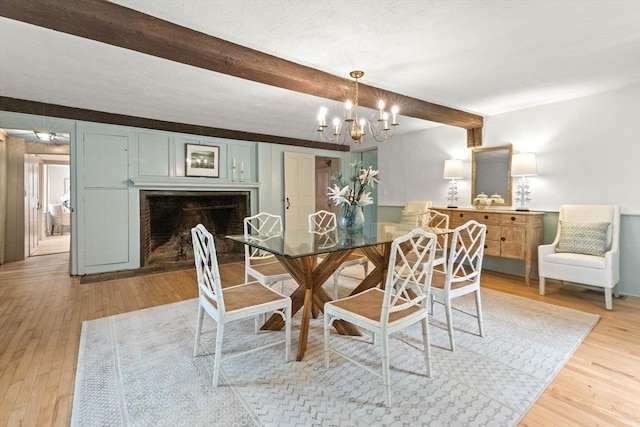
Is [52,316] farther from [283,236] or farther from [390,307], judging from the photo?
[390,307]

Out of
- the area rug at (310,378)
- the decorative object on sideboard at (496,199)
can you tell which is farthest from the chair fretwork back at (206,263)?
the decorative object on sideboard at (496,199)

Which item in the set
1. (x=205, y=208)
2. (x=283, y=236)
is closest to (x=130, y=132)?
(x=205, y=208)

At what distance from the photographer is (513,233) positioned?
3.74m

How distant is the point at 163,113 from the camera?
Result: 4160 mm

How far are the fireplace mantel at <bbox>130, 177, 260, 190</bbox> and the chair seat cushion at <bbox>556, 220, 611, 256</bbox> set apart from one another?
4427 mm

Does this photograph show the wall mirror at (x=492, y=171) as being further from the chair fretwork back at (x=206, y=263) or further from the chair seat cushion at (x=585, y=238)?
the chair fretwork back at (x=206, y=263)

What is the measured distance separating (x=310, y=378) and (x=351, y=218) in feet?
4.33

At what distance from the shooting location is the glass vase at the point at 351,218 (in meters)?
2.66

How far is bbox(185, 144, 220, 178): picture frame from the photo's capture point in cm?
484

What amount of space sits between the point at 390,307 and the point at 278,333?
3.65 ft

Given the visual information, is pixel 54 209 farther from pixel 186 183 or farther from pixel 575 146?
pixel 575 146

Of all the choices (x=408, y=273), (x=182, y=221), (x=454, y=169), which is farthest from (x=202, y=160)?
(x=408, y=273)

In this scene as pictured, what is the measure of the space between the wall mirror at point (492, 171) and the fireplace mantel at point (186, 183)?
3.54m

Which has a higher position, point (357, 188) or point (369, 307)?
point (357, 188)
